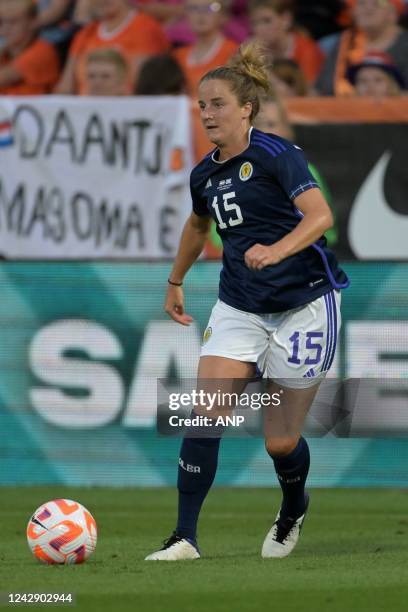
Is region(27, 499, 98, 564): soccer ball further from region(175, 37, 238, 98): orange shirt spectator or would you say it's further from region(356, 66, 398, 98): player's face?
region(175, 37, 238, 98): orange shirt spectator

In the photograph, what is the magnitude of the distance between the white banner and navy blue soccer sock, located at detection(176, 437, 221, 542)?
219 inches

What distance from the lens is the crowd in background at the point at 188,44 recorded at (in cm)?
1249

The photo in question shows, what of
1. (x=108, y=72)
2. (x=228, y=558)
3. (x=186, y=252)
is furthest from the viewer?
(x=108, y=72)

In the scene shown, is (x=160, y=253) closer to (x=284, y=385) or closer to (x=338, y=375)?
(x=338, y=375)

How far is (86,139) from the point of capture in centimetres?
1221

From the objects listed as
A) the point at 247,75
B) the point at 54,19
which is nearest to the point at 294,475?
the point at 247,75

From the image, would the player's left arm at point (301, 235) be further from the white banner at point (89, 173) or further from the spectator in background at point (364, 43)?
the spectator in background at point (364, 43)

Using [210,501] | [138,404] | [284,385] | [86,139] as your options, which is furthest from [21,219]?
[284,385]

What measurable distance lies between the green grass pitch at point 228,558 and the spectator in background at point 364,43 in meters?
4.35

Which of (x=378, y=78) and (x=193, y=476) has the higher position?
(x=193, y=476)

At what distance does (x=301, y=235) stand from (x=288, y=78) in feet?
21.6

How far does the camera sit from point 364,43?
42.0ft

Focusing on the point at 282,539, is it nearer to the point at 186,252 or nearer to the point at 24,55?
the point at 186,252

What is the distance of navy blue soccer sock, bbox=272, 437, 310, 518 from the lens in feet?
22.3
